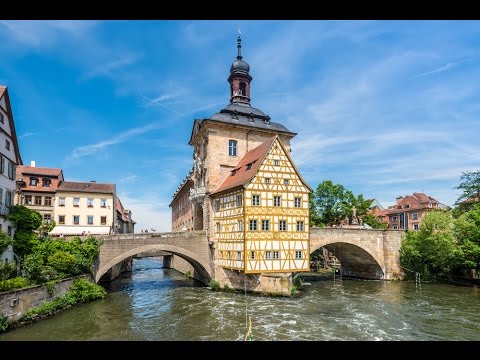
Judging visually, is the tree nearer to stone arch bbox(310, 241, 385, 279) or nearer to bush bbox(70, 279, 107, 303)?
stone arch bbox(310, 241, 385, 279)

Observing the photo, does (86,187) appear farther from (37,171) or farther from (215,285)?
(215,285)

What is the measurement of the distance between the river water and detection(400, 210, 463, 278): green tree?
280 cm

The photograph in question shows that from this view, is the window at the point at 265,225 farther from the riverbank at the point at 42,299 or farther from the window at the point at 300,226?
the riverbank at the point at 42,299

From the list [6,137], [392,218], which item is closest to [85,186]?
[6,137]

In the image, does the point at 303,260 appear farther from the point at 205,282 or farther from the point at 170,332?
the point at 170,332

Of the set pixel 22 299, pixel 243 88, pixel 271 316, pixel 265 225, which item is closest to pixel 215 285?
pixel 265 225

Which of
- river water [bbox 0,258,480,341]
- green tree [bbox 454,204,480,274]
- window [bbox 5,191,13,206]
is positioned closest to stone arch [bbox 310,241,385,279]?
river water [bbox 0,258,480,341]

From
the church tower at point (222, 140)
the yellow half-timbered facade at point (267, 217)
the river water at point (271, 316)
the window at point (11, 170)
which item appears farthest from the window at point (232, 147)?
the window at point (11, 170)

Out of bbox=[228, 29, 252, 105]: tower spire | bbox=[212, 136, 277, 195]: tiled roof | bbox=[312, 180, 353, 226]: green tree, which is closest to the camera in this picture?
bbox=[212, 136, 277, 195]: tiled roof

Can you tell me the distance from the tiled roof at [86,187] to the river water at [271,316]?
1301cm

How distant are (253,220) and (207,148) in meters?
8.42

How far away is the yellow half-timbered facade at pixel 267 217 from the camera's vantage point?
24328mm

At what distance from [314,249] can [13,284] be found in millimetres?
22034

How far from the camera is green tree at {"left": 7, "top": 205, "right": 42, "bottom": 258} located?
22.3m
